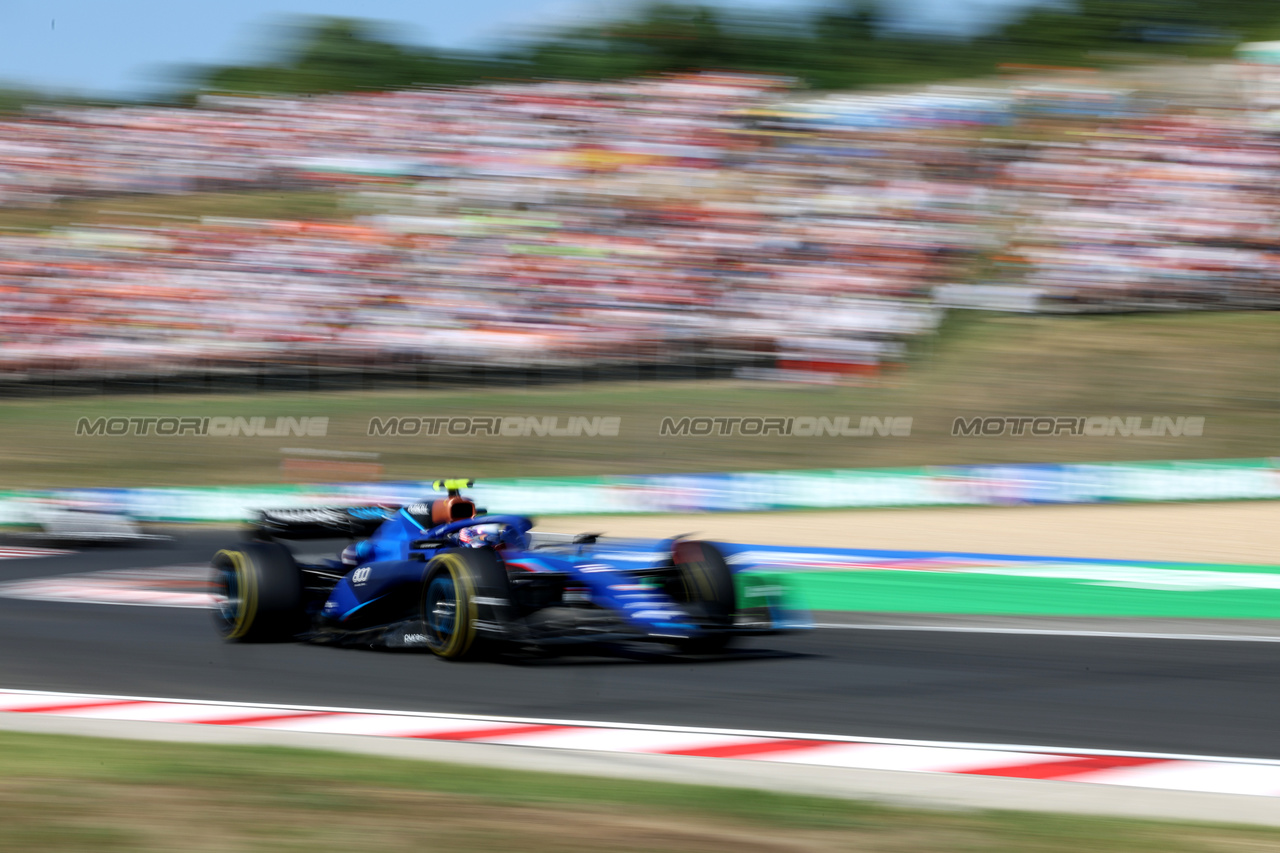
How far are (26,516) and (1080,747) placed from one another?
1485 centimetres

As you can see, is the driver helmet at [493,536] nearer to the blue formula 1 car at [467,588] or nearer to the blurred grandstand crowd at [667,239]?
the blue formula 1 car at [467,588]

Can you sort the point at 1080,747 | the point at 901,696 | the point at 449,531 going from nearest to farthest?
the point at 1080,747 → the point at 901,696 → the point at 449,531

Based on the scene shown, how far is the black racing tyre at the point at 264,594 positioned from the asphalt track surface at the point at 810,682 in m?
0.12

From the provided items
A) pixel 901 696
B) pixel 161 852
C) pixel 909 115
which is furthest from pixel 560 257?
pixel 161 852

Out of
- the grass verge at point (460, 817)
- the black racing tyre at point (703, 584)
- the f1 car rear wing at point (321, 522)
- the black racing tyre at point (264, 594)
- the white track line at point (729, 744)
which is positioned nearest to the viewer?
the grass verge at point (460, 817)

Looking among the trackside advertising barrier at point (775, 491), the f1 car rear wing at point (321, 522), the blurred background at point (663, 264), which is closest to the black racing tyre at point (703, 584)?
the f1 car rear wing at point (321, 522)

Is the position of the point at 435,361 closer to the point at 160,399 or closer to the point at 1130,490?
the point at 160,399

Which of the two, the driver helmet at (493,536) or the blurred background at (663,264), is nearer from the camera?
the driver helmet at (493,536)

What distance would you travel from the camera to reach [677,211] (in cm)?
2627

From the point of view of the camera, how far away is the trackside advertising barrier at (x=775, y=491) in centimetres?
1656

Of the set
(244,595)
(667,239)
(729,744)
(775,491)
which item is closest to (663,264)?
(667,239)

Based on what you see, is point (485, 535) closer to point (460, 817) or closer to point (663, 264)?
point (460, 817)

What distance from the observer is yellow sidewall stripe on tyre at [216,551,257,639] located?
320 inches

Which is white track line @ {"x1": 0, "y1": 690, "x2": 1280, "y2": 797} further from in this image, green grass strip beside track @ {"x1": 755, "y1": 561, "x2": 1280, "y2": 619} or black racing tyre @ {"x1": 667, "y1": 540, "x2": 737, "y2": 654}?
green grass strip beside track @ {"x1": 755, "y1": 561, "x2": 1280, "y2": 619}
